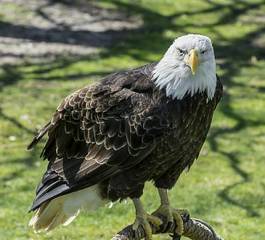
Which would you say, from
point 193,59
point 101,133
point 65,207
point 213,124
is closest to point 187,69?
point 193,59

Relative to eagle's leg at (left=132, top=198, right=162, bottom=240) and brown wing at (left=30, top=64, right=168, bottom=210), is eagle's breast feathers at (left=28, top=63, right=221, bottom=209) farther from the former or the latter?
eagle's leg at (left=132, top=198, right=162, bottom=240)

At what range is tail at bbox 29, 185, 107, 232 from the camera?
4484 mm

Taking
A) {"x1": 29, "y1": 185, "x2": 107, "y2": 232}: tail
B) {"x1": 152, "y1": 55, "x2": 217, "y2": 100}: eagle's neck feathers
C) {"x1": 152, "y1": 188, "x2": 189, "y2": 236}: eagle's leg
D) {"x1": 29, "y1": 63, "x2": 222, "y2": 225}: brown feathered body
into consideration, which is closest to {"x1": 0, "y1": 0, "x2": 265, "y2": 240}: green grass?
{"x1": 29, "y1": 185, "x2": 107, "y2": 232}: tail

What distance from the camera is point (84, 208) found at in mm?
4535

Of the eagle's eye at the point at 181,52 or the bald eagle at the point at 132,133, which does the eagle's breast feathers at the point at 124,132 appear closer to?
the bald eagle at the point at 132,133

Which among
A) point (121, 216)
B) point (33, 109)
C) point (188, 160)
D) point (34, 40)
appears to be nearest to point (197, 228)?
point (188, 160)

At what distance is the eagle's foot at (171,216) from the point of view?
426cm

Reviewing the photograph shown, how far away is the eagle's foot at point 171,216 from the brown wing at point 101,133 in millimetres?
356

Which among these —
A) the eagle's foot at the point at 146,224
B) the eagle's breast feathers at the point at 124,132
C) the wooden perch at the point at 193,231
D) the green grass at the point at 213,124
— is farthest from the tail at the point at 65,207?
the green grass at the point at 213,124

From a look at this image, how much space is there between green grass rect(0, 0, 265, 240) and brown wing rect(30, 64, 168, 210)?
2.01m

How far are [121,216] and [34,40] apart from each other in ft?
16.9

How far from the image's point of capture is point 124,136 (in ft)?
14.2

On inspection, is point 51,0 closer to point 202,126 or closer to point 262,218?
point 262,218

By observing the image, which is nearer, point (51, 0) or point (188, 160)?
point (188, 160)
